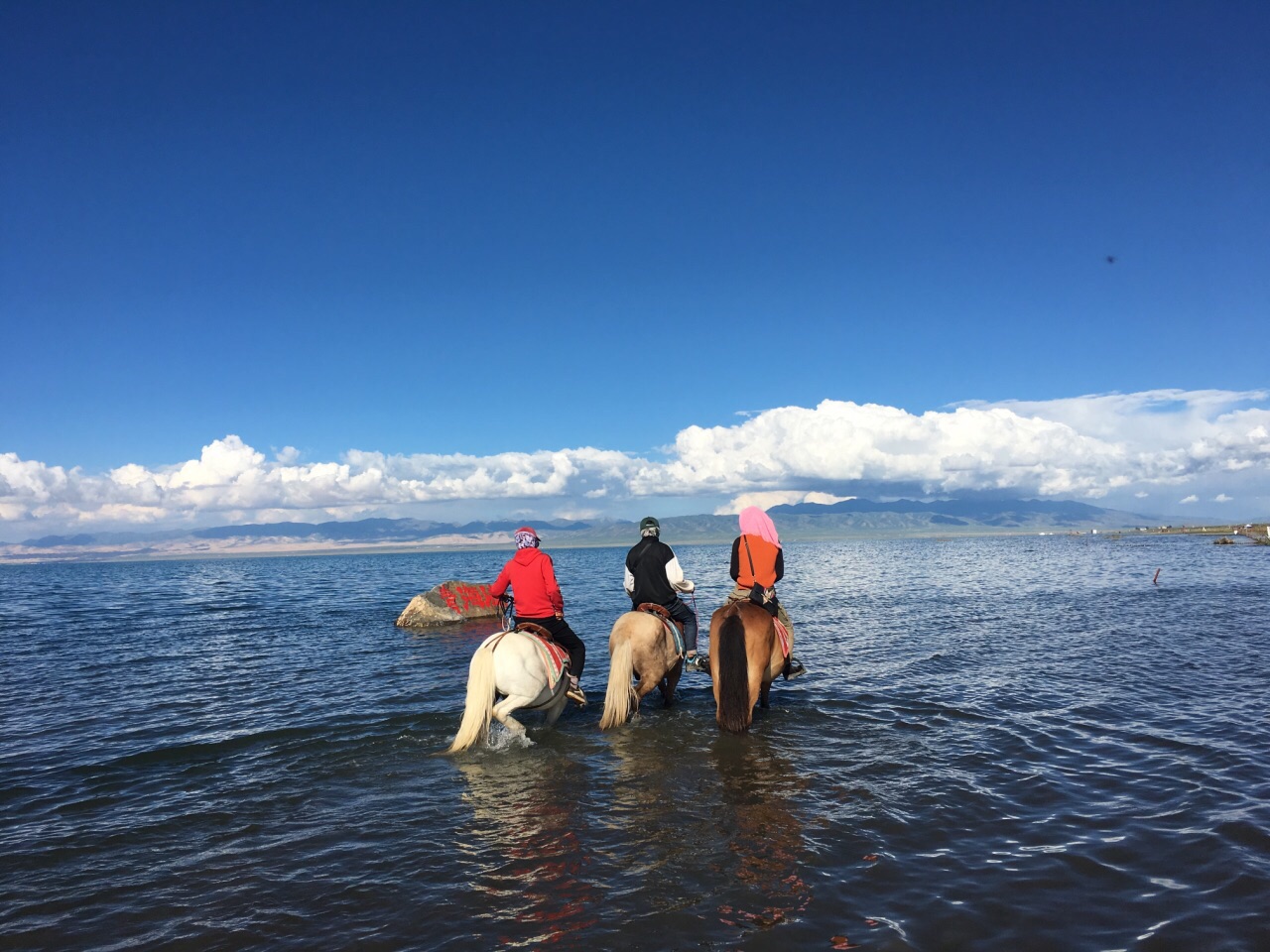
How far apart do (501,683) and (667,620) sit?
3468mm

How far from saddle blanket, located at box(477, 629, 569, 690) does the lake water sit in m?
1.11

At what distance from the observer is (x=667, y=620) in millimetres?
12188

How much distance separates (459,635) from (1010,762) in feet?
60.7

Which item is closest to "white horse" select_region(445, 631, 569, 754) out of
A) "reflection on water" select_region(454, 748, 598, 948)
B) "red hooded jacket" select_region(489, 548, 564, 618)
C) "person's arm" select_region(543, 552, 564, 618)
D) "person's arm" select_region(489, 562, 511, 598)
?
"reflection on water" select_region(454, 748, 598, 948)

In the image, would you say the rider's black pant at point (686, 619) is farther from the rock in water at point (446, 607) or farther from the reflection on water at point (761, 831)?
the rock in water at point (446, 607)

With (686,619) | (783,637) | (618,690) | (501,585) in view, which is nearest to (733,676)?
(783,637)

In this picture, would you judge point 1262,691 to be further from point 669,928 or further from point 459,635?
point 459,635

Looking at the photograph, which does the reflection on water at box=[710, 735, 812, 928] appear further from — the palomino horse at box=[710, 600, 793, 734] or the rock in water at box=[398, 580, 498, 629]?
the rock in water at box=[398, 580, 498, 629]

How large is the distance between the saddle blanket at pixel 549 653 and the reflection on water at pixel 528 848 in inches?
45.4

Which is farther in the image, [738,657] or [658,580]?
Answer: [658,580]

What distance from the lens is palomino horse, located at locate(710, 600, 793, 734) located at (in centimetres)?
1013

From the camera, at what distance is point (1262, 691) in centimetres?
1223

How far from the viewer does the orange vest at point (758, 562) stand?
Answer: 1130 centimetres

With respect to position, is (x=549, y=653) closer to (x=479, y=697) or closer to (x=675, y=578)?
(x=479, y=697)
